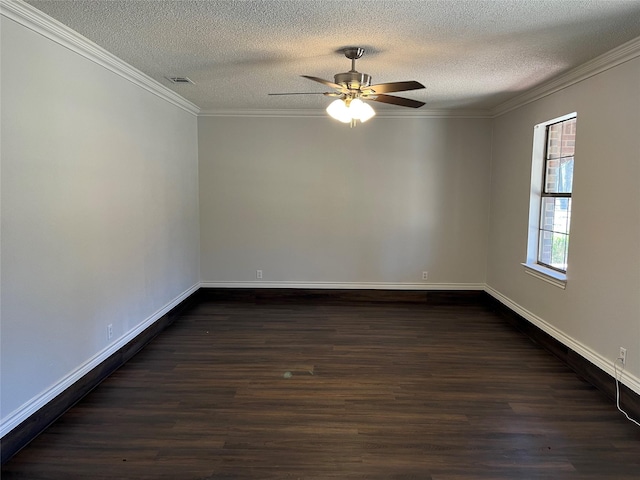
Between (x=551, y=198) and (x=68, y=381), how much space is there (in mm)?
4360

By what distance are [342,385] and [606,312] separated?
201 centimetres

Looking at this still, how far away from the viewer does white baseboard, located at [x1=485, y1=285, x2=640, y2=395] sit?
111 inches

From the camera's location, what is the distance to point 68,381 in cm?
281

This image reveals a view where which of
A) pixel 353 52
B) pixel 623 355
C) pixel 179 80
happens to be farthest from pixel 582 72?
pixel 179 80

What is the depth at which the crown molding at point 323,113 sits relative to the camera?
17.5 ft

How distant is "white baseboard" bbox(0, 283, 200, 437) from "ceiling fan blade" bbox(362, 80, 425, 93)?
275 cm

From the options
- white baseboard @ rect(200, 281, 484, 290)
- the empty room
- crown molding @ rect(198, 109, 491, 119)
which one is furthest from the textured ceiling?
white baseboard @ rect(200, 281, 484, 290)

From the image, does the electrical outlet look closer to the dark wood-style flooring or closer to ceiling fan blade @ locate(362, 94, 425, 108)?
the dark wood-style flooring

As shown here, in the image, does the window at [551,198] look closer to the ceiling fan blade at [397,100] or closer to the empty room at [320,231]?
the empty room at [320,231]

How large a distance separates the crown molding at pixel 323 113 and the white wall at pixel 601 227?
3.46ft

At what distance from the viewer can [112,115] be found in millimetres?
3338

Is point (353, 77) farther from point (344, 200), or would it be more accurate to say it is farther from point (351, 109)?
point (344, 200)

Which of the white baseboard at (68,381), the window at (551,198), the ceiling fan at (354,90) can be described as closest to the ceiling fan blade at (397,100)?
the ceiling fan at (354,90)

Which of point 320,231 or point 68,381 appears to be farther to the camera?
point 320,231
